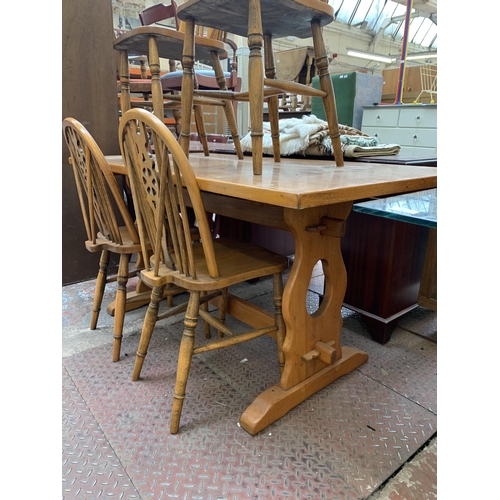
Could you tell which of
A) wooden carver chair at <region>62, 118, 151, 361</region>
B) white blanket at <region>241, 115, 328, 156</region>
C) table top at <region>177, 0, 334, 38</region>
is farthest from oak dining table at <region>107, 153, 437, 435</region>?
white blanket at <region>241, 115, 328, 156</region>

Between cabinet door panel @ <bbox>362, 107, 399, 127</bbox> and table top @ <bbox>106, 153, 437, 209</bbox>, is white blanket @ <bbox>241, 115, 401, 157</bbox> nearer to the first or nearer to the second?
table top @ <bbox>106, 153, 437, 209</bbox>

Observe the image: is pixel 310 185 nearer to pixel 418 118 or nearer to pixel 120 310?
Answer: pixel 120 310

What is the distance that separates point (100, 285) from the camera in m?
1.92

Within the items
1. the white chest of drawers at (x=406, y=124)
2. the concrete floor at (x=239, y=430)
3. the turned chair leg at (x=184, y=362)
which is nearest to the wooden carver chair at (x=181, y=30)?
the turned chair leg at (x=184, y=362)

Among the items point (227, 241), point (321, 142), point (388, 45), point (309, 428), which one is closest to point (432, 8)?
point (388, 45)

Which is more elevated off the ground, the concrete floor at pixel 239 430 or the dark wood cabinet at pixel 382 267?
the dark wood cabinet at pixel 382 267

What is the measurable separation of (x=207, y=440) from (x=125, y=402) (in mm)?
375

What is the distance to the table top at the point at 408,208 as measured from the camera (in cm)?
106

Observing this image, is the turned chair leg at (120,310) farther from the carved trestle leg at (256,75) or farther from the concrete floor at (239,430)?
the carved trestle leg at (256,75)

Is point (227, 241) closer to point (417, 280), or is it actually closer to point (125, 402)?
point (125, 402)

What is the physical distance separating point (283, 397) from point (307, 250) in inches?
20.8

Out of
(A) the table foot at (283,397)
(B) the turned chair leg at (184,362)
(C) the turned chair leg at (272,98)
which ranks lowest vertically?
(A) the table foot at (283,397)

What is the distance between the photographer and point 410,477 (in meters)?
1.15

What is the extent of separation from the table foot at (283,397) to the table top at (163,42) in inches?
64.5
